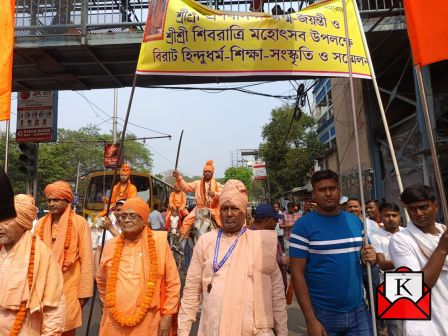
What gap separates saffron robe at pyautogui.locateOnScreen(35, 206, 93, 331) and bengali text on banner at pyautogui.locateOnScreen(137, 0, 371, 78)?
176 cm

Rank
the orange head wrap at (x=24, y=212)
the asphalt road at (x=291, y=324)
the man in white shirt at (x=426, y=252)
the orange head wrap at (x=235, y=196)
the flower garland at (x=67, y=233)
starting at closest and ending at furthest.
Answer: the man in white shirt at (x=426, y=252)
the orange head wrap at (x=24, y=212)
the orange head wrap at (x=235, y=196)
the flower garland at (x=67, y=233)
the asphalt road at (x=291, y=324)

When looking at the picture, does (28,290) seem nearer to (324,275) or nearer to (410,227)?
(324,275)

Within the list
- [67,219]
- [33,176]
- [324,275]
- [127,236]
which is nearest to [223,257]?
[324,275]

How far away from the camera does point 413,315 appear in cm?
197

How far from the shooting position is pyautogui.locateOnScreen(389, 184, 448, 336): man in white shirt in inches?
90.0

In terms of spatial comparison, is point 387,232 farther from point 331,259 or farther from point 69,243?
point 69,243

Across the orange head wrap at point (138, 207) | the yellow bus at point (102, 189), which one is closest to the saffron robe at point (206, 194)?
the orange head wrap at point (138, 207)

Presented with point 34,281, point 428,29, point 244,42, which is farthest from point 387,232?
point 34,281

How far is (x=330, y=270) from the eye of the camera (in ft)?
9.25

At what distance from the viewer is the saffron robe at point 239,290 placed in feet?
8.70

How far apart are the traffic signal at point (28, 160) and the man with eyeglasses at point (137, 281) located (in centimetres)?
570

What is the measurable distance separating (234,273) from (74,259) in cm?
177

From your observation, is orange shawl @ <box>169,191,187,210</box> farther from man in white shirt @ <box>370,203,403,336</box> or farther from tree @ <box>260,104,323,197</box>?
tree @ <box>260,104,323,197</box>

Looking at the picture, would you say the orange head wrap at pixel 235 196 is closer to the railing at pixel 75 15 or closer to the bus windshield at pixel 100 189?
the railing at pixel 75 15
